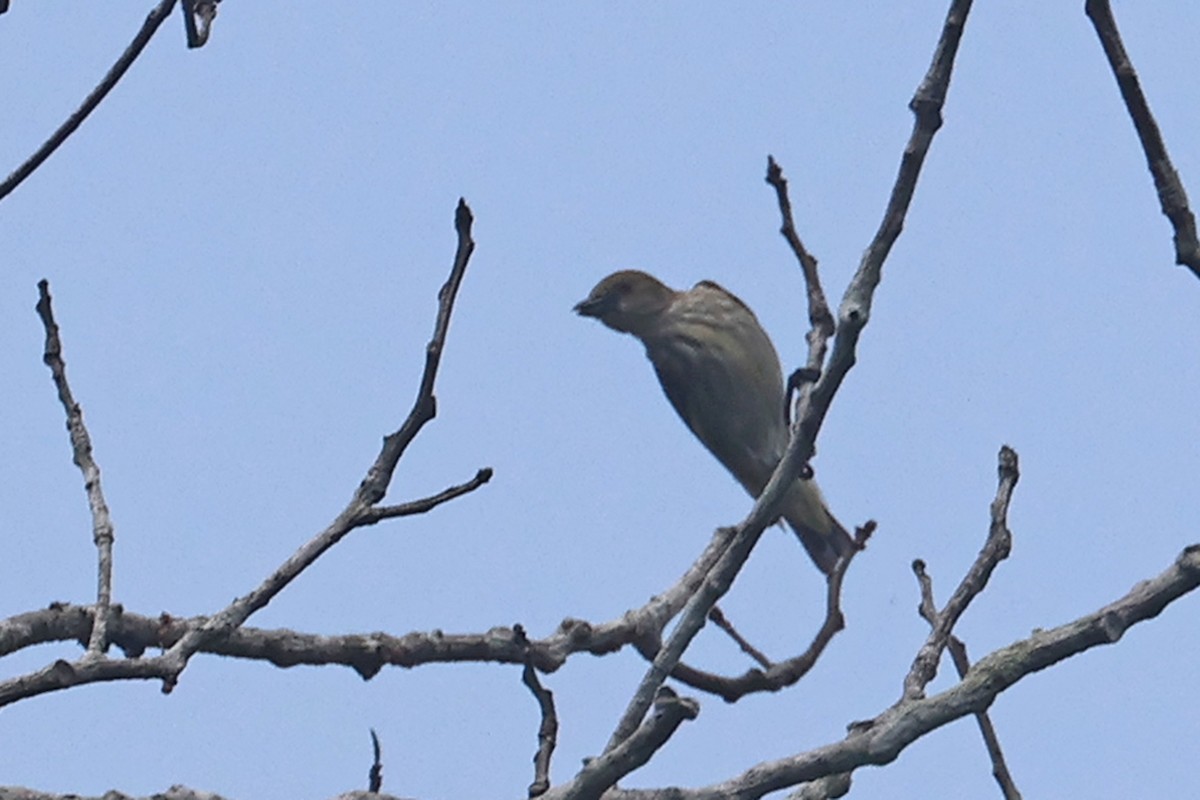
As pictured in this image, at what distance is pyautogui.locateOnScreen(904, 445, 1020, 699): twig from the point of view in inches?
154

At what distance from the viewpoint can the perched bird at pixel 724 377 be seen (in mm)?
9500

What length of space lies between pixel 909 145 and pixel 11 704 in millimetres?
1835

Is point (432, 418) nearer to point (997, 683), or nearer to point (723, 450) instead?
point (997, 683)

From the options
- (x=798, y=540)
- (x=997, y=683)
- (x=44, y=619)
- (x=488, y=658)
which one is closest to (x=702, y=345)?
(x=798, y=540)

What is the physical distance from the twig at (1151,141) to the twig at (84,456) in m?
2.15

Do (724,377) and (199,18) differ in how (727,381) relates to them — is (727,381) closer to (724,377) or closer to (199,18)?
(724,377)

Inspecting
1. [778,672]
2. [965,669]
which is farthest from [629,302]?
[965,669]

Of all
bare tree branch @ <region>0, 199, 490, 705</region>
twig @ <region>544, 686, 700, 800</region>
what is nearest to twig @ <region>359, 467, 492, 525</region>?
bare tree branch @ <region>0, 199, 490, 705</region>

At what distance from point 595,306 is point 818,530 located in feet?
6.53

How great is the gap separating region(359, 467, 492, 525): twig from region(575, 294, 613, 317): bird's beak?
6.48 meters

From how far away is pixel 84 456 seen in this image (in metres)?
3.81

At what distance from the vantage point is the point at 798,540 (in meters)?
9.20

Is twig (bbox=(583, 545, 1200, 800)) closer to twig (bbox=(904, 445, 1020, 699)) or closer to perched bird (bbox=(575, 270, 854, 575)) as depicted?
twig (bbox=(904, 445, 1020, 699))

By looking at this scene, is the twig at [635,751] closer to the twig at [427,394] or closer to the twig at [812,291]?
the twig at [427,394]
